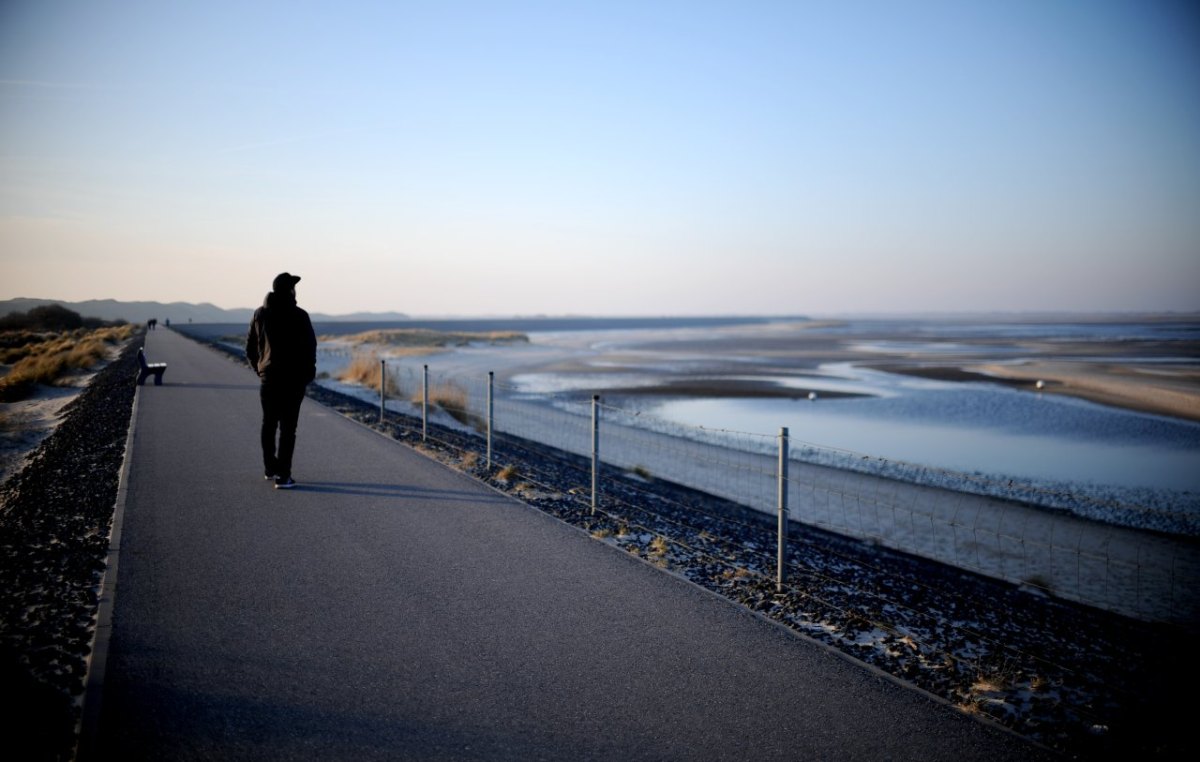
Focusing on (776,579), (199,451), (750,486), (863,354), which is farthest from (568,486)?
(863,354)

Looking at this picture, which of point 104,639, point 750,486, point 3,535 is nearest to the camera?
point 104,639

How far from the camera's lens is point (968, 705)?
13.1ft

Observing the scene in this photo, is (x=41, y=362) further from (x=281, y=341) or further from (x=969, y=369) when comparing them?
(x=969, y=369)

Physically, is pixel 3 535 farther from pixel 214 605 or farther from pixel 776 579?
pixel 776 579

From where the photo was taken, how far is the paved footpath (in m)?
3.44

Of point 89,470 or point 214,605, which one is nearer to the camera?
point 214,605

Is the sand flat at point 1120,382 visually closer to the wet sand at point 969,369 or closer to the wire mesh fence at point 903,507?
the wet sand at point 969,369

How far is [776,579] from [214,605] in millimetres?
4195

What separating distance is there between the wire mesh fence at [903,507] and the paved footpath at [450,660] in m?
1.49

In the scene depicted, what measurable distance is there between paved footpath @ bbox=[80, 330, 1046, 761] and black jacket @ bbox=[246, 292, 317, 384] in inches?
59.2

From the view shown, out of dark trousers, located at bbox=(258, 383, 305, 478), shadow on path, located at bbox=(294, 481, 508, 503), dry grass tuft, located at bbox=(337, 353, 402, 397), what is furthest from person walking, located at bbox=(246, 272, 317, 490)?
dry grass tuft, located at bbox=(337, 353, 402, 397)

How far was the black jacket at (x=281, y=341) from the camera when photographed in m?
7.72

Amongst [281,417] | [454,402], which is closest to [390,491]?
[281,417]

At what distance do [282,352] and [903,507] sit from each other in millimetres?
8819
